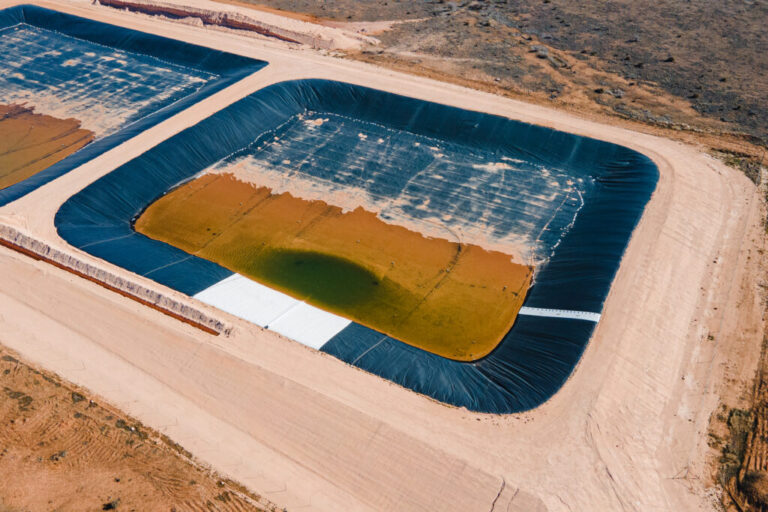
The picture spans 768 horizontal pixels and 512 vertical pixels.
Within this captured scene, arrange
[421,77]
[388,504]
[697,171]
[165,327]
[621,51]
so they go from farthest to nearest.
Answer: [621,51] → [421,77] → [697,171] → [165,327] → [388,504]

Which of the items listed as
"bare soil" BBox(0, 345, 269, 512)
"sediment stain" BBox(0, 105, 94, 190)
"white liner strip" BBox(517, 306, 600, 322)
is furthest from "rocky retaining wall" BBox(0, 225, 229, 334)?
"white liner strip" BBox(517, 306, 600, 322)

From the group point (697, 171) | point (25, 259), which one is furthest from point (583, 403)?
point (25, 259)

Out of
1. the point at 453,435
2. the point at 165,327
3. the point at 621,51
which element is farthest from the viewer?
the point at 621,51

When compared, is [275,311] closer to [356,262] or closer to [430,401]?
[356,262]

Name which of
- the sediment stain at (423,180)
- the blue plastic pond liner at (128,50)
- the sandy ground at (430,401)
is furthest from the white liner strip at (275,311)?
the blue plastic pond liner at (128,50)

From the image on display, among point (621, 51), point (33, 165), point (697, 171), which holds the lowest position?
point (33, 165)

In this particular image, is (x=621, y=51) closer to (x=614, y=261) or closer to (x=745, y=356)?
(x=614, y=261)
